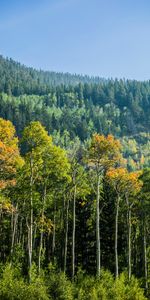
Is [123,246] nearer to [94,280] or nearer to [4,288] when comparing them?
[94,280]

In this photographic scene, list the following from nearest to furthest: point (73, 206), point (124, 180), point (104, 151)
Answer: point (104, 151) → point (73, 206) → point (124, 180)

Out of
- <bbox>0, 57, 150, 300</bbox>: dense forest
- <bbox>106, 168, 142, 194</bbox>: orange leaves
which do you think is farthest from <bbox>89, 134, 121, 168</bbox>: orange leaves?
<bbox>106, 168, 142, 194</bbox>: orange leaves

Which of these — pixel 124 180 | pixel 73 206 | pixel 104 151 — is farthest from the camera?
pixel 124 180

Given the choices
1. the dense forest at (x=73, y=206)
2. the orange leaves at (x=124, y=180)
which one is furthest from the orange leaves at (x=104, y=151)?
the orange leaves at (x=124, y=180)

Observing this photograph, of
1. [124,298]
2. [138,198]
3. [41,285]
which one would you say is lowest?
[124,298]

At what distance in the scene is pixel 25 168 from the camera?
36.8 metres

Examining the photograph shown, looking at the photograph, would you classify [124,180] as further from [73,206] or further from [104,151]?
[73,206]

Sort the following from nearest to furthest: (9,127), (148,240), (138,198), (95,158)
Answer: (9,127)
(95,158)
(138,198)
(148,240)

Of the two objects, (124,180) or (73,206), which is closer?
(73,206)

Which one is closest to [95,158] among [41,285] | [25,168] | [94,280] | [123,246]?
[25,168]

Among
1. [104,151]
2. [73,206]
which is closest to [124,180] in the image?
[104,151]

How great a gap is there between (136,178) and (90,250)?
49.3 feet

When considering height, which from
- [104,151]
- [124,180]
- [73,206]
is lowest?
[73,206]

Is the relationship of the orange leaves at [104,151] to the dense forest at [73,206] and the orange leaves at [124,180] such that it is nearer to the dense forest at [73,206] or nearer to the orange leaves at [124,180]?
the dense forest at [73,206]
